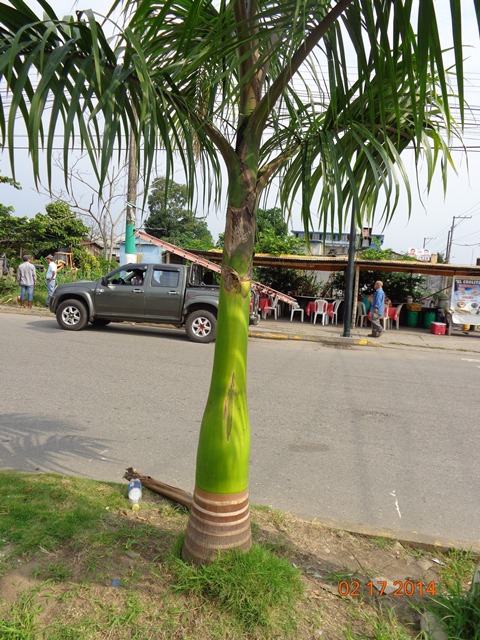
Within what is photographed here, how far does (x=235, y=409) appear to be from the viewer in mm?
→ 2234

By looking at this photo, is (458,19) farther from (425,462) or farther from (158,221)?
(158,221)

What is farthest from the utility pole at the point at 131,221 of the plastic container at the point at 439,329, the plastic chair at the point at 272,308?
the plastic container at the point at 439,329

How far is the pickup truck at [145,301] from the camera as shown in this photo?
1166cm

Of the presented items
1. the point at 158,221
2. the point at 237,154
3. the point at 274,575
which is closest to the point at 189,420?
the point at 274,575

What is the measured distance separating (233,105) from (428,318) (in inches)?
707

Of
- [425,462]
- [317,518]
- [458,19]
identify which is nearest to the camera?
[458,19]

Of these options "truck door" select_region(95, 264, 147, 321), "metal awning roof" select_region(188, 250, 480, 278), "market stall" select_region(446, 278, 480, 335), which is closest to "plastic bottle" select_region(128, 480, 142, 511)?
"truck door" select_region(95, 264, 147, 321)

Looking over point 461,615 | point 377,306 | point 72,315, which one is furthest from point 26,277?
point 461,615

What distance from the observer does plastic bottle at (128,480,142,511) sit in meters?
3.13

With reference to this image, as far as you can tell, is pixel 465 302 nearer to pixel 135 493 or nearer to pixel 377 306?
pixel 377 306

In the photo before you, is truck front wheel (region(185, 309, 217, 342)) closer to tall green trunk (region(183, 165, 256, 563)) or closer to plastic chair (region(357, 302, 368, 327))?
plastic chair (region(357, 302, 368, 327))

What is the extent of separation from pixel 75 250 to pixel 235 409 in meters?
26.8

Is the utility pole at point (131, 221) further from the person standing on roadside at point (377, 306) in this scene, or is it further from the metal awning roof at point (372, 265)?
the person standing on roadside at point (377, 306)

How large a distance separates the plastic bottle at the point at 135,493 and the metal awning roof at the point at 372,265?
45.1 ft
